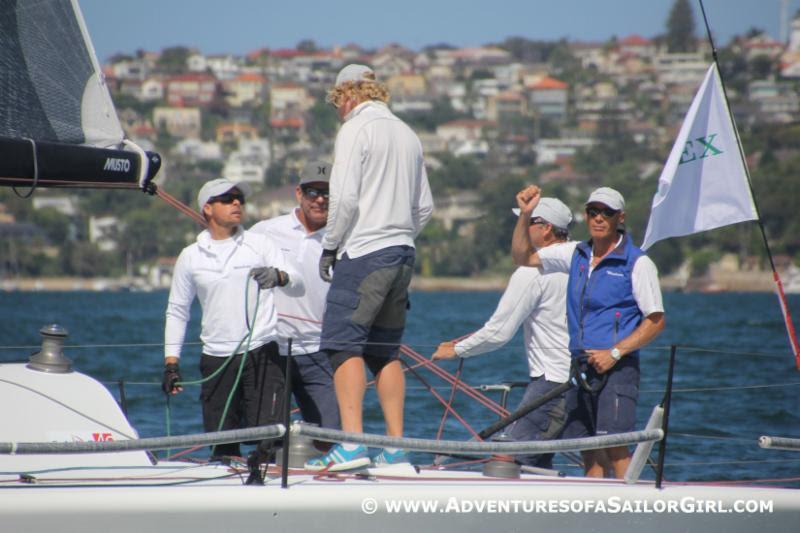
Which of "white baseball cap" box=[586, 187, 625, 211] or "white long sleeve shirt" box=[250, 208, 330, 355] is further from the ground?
"white baseball cap" box=[586, 187, 625, 211]

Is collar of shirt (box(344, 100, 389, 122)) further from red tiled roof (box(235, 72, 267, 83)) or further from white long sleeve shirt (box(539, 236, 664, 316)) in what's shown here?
red tiled roof (box(235, 72, 267, 83))

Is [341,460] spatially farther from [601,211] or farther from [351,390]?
[601,211]

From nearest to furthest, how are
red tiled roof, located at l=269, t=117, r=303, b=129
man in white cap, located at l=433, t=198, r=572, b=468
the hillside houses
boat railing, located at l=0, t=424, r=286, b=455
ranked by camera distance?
boat railing, located at l=0, t=424, r=286, b=455 → man in white cap, located at l=433, t=198, r=572, b=468 → the hillside houses → red tiled roof, located at l=269, t=117, r=303, b=129

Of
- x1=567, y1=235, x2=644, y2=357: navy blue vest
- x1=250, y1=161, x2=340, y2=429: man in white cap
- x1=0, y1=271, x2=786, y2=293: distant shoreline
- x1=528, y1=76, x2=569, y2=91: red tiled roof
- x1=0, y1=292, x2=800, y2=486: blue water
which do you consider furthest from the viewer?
x1=528, y1=76, x2=569, y2=91: red tiled roof

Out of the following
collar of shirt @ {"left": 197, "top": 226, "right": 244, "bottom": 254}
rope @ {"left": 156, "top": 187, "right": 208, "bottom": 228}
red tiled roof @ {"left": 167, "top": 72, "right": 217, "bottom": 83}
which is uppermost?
red tiled roof @ {"left": 167, "top": 72, "right": 217, "bottom": 83}

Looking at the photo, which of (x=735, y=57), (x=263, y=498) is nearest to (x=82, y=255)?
(x=735, y=57)

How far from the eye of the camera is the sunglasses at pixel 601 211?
441cm

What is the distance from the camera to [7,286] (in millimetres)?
89438

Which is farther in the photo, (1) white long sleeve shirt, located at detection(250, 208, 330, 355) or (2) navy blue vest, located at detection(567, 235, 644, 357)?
(1) white long sleeve shirt, located at detection(250, 208, 330, 355)

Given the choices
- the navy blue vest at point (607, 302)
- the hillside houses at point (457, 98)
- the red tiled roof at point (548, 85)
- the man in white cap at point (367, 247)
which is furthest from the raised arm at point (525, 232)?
the red tiled roof at point (548, 85)

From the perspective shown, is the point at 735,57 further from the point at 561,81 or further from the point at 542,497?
the point at 542,497

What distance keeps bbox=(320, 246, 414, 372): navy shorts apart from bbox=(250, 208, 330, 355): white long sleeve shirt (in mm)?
781

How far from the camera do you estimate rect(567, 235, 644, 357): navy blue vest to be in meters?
4.41

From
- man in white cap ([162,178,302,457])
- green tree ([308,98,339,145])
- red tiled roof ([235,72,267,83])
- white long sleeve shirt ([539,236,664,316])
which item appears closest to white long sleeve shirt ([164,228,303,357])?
man in white cap ([162,178,302,457])
